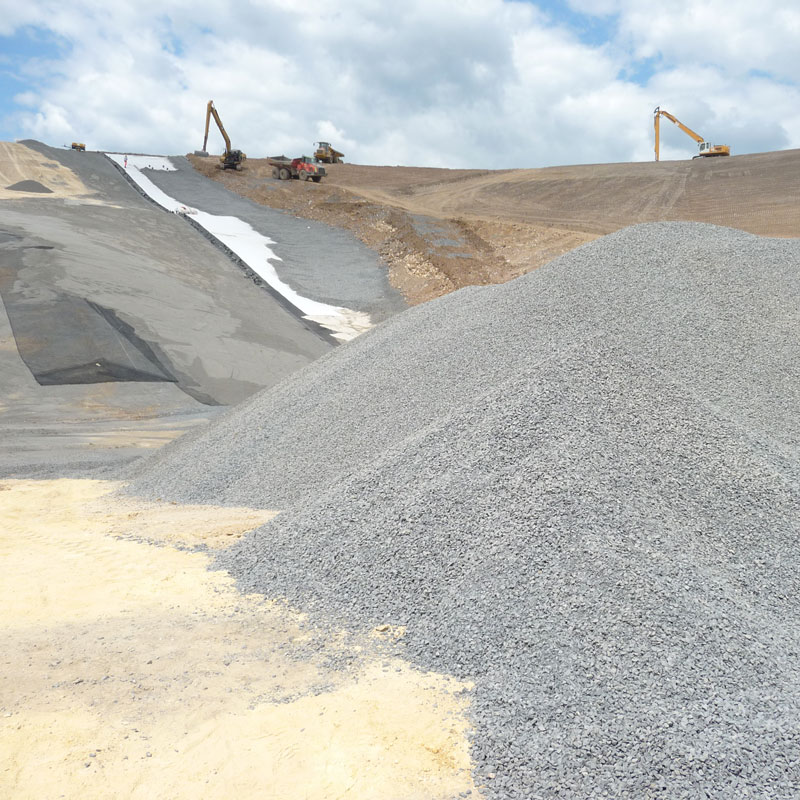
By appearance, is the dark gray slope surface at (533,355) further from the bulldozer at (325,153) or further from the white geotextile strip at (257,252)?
the bulldozer at (325,153)

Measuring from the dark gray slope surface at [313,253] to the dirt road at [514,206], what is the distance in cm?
66

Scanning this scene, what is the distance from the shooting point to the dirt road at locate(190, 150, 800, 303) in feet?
78.2

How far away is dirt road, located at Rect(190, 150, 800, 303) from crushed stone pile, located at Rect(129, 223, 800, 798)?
549 inches

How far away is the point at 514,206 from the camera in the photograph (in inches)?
1228

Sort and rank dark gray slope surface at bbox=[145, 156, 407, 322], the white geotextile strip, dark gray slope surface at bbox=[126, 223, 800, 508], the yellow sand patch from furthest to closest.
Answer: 1. the yellow sand patch
2. dark gray slope surface at bbox=[145, 156, 407, 322]
3. the white geotextile strip
4. dark gray slope surface at bbox=[126, 223, 800, 508]

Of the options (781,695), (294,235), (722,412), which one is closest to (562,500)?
(781,695)

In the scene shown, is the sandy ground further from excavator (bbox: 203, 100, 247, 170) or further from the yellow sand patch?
excavator (bbox: 203, 100, 247, 170)

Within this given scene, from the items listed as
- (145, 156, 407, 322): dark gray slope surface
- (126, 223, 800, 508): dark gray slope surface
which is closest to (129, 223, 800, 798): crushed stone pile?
(126, 223, 800, 508): dark gray slope surface

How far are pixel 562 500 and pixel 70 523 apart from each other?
5108mm

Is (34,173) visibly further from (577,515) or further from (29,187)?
(577,515)

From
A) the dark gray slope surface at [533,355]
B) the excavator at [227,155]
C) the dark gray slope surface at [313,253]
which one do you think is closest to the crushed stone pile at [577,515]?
the dark gray slope surface at [533,355]

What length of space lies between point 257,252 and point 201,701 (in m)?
21.9

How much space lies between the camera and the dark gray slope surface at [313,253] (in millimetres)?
22016

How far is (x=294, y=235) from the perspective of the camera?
88.1ft
